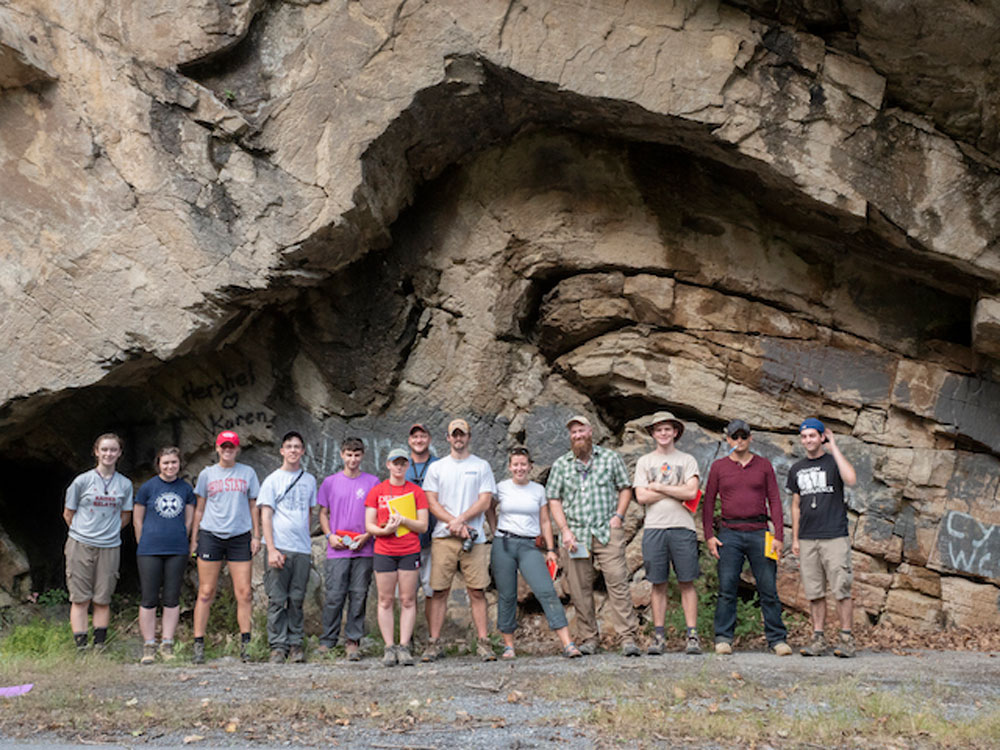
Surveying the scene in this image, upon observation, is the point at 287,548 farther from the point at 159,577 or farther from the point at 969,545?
the point at 969,545

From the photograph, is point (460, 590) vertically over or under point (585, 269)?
under

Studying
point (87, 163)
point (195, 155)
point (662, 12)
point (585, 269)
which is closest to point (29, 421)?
point (87, 163)

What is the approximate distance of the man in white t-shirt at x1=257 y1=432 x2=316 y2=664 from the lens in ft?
22.5

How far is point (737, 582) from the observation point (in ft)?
22.1

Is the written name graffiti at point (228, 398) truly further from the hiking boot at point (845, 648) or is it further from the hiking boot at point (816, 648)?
the hiking boot at point (845, 648)

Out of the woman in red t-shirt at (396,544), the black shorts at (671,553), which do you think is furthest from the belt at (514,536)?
the black shorts at (671,553)

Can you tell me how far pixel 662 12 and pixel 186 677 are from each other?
22.6 feet

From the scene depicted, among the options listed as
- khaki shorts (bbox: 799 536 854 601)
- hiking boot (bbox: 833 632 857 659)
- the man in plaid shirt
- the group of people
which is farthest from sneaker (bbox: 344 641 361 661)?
hiking boot (bbox: 833 632 857 659)

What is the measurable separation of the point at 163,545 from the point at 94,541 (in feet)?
2.10

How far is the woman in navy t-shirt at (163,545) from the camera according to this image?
7.04 metres

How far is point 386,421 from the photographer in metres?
9.52

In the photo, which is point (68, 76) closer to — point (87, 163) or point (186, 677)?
point (87, 163)

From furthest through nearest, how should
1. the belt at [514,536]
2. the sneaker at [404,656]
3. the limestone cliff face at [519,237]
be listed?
the limestone cliff face at [519,237], the belt at [514,536], the sneaker at [404,656]

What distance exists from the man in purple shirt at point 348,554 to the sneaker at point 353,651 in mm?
16
